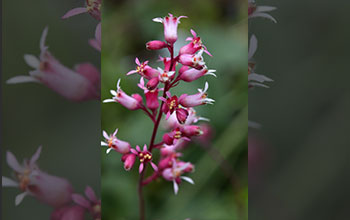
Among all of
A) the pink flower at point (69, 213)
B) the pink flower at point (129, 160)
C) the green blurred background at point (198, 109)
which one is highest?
the pink flower at point (129, 160)

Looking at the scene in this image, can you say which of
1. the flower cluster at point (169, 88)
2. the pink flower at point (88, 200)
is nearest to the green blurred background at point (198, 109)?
the flower cluster at point (169, 88)

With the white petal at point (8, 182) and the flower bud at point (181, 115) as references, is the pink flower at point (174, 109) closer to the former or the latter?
the flower bud at point (181, 115)

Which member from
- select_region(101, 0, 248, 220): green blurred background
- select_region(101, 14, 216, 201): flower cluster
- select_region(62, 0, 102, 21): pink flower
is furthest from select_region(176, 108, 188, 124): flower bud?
select_region(101, 0, 248, 220): green blurred background

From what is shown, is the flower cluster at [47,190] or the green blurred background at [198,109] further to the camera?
the green blurred background at [198,109]

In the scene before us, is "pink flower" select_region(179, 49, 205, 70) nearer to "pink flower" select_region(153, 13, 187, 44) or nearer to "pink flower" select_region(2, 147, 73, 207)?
"pink flower" select_region(153, 13, 187, 44)

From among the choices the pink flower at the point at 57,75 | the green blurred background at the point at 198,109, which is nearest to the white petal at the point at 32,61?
the pink flower at the point at 57,75

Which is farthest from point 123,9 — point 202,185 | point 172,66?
point 172,66

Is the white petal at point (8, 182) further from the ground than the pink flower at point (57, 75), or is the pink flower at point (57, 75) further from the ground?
the pink flower at point (57, 75)
